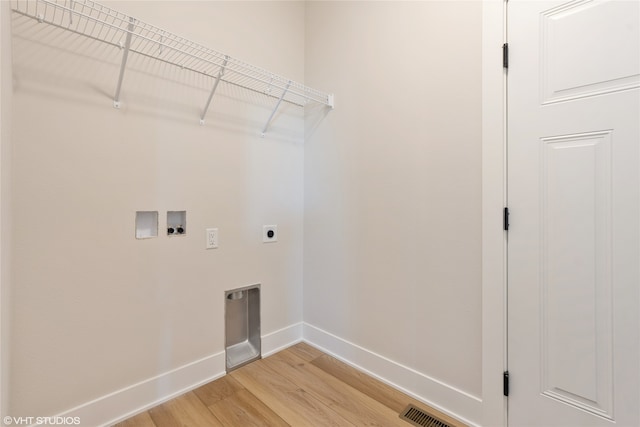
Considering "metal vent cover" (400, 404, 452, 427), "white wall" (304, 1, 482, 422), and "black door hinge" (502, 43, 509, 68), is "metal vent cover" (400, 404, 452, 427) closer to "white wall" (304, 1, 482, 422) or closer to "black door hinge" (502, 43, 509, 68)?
"white wall" (304, 1, 482, 422)

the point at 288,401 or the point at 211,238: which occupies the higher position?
the point at 211,238

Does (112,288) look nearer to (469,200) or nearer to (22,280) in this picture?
(22,280)

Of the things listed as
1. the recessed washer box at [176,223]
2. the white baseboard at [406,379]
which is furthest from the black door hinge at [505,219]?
the recessed washer box at [176,223]

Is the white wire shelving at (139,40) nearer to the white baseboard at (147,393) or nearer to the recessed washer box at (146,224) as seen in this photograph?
the recessed washer box at (146,224)

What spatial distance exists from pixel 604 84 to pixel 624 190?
41 centimetres

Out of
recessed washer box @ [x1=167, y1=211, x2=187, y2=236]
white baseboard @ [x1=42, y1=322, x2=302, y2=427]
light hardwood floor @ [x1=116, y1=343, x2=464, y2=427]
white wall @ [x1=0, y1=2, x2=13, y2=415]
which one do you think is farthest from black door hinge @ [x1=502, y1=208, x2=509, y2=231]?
white wall @ [x1=0, y1=2, x2=13, y2=415]

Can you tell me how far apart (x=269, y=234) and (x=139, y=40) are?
1349 millimetres

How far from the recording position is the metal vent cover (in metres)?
1.45

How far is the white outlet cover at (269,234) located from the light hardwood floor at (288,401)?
85cm

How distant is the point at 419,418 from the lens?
58.7 inches

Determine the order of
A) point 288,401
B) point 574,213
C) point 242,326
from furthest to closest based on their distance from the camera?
1. point 242,326
2. point 288,401
3. point 574,213

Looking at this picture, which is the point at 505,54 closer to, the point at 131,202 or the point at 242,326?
the point at 131,202

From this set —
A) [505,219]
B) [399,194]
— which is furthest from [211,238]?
[505,219]

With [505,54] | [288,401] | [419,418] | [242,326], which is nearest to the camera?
[505,54]
